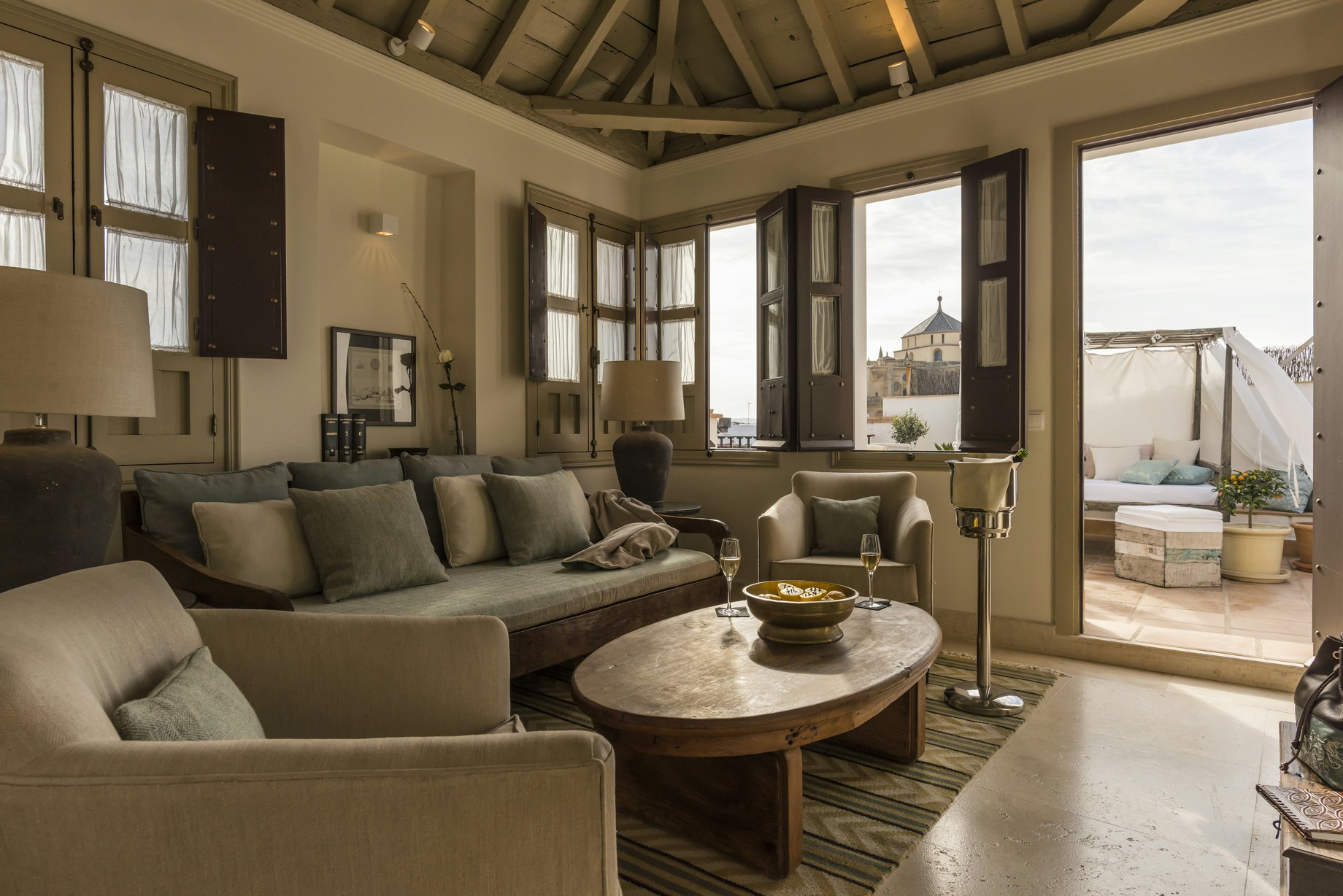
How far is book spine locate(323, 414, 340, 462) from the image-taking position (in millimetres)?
3592

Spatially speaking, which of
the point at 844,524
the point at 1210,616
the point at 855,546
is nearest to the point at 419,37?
the point at 844,524

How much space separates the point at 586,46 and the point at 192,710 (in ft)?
13.9

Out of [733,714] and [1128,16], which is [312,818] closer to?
[733,714]

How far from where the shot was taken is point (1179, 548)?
17.5ft

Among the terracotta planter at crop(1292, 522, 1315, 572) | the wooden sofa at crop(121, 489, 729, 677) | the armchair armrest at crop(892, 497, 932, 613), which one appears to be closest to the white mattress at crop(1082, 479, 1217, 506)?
the terracotta planter at crop(1292, 522, 1315, 572)

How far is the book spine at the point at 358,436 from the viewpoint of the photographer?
146 inches

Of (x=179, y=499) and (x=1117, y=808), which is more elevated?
(x=179, y=499)

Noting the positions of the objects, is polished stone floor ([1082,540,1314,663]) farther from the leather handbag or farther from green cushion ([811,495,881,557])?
the leather handbag

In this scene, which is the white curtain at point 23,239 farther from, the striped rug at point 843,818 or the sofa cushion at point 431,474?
the striped rug at point 843,818

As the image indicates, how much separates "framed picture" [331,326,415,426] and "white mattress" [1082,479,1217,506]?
5794 millimetres

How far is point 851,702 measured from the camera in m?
1.88

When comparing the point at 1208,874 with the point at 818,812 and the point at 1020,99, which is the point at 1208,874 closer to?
the point at 818,812

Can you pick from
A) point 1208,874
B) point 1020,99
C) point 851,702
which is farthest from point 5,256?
point 1020,99

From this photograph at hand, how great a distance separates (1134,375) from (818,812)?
24.1 feet
